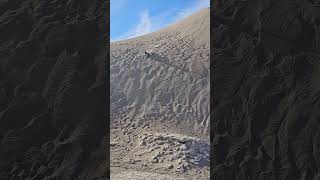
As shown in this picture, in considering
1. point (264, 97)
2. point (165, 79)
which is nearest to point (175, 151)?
point (165, 79)

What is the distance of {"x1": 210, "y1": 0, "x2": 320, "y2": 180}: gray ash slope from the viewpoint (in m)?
3.04

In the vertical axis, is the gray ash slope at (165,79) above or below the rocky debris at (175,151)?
above

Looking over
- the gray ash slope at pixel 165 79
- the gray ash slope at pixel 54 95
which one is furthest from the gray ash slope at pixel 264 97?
the gray ash slope at pixel 165 79

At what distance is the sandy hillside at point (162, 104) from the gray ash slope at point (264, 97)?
6.64m

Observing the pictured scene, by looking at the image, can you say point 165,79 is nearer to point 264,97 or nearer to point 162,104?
point 162,104

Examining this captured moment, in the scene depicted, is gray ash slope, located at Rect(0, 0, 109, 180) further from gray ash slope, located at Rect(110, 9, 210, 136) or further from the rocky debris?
gray ash slope, located at Rect(110, 9, 210, 136)

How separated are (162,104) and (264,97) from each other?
12.1 metres

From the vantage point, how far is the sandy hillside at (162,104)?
11.1 m

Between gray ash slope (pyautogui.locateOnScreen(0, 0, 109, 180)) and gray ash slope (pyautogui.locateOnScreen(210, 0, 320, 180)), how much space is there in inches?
33.3

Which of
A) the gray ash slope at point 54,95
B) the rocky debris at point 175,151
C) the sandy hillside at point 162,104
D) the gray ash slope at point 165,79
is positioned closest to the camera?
the gray ash slope at point 54,95

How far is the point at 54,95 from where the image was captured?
306 centimetres

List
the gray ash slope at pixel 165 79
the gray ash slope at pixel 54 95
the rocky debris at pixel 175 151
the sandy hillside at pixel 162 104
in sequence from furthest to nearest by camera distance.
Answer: the gray ash slope at pixel 165 79, the sandy hillside at pixel 162 104, the rocky debris at pixel 175 151, the gray ash slope at pixel 54 95

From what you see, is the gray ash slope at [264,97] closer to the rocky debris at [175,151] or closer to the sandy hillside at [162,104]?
→ the sandy hillside at [162,104]

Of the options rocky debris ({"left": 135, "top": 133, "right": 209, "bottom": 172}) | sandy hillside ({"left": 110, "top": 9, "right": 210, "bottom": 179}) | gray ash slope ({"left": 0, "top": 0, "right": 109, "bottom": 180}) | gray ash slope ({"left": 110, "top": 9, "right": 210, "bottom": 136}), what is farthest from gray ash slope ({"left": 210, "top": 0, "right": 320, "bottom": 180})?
gray ash slope ({"left": 110, "top": 9, "right": 210, "bottom": 136})
